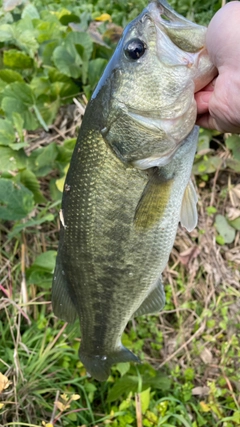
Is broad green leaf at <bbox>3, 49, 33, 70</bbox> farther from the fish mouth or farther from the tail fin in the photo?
the tail fin

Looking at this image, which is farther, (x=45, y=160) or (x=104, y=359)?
(x=45, y=160)

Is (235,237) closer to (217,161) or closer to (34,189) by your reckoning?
(217,161)

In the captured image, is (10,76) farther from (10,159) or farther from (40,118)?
(10,159)

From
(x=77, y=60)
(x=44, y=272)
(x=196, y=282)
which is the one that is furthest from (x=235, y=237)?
(x=77, y=60)

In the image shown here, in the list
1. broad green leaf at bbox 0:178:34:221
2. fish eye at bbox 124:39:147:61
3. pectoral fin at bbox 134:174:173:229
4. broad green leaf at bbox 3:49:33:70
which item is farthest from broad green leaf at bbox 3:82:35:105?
pectoral fin at bbox 134:174:173:229

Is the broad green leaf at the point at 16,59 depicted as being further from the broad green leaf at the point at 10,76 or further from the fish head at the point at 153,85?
the fish head at the point at 153,85

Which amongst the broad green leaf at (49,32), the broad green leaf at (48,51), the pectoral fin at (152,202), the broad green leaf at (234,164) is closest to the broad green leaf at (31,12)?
→ the broad green leaf at (49,32)

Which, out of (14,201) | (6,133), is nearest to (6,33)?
(6,133)
